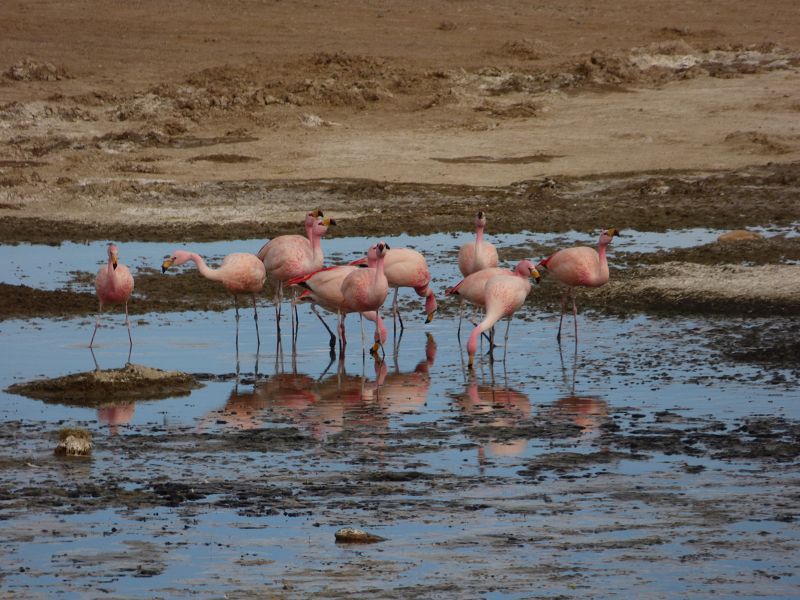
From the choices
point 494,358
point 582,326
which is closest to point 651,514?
point 494,358

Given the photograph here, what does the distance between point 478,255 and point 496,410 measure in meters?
3.92

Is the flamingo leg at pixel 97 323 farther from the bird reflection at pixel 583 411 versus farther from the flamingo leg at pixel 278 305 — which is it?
the bird reflection at pixel 583 411

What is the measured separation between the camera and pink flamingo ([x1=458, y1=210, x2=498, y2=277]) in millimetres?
14375

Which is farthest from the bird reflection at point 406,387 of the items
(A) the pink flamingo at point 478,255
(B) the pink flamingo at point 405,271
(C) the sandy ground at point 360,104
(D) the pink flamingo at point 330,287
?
(C) the sandy ground at point 360,104

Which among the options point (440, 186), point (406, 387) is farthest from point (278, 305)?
point (440, 186)

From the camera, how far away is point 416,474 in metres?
8.67

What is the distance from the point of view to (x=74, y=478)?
8664 mm

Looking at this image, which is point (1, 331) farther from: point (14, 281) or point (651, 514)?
point (651, 514)

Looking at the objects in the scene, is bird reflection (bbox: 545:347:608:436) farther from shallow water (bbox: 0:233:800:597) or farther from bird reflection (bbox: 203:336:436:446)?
bird reflection (bbox: 203:336:436:446)

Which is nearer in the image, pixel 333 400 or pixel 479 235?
pixel 333 400

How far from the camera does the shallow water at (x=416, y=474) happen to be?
6.89m

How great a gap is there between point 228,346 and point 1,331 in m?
2.25

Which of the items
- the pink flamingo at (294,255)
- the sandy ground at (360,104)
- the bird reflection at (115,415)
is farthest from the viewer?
the sandy ground at (360,104)

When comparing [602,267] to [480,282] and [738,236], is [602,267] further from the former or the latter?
[738,236]
